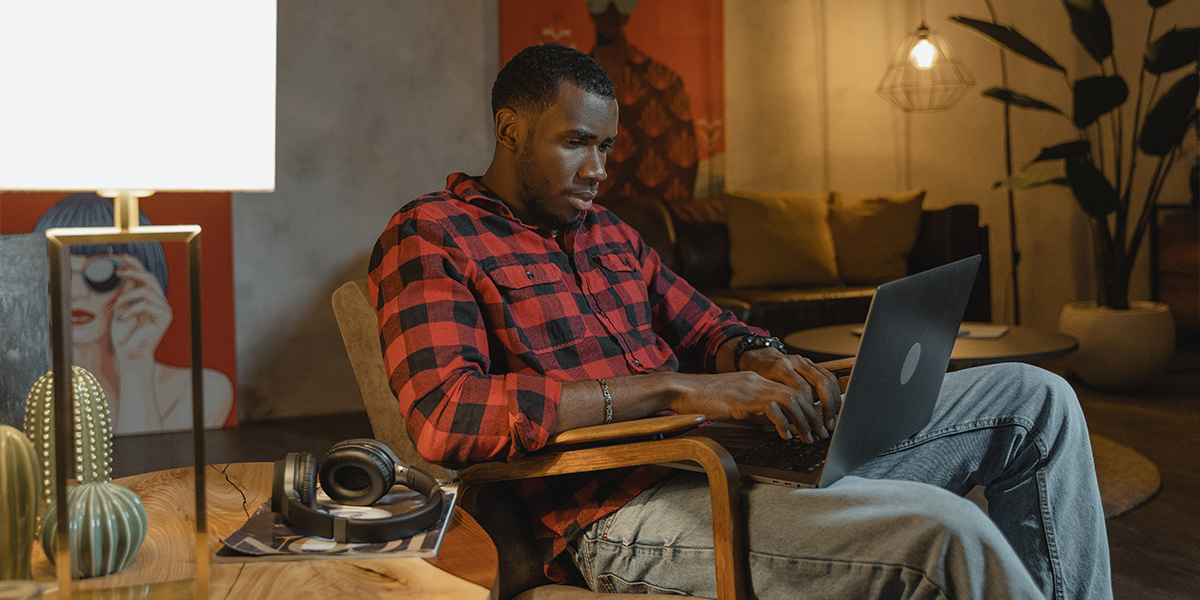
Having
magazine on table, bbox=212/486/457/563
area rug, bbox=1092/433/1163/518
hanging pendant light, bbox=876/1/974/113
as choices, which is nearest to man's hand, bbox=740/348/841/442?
magazine on table, bbox=212/486/457/563

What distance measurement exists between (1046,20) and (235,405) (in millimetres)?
4611

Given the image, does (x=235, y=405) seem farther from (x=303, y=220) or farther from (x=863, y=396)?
(x=863, y=396)

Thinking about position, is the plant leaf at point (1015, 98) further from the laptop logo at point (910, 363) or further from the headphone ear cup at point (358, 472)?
the headphone ear cup at point (358, 472)

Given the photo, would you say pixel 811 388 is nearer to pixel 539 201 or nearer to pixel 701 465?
pixel 701 465

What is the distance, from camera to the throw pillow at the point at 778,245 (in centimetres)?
439

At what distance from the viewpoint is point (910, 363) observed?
122 centimetres

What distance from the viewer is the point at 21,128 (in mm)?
764

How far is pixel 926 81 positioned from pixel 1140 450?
2.72 meters

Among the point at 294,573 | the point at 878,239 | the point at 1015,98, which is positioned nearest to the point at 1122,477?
the point at 878,239

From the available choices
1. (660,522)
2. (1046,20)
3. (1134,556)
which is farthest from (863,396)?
(1046,20)

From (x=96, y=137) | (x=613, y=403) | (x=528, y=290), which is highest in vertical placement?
(x=96, y=137)

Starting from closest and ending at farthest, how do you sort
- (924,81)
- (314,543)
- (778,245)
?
(314,543) < (778,245) < (924,81)

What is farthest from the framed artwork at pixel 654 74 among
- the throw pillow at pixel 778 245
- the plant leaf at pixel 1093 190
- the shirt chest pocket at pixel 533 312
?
the shirt chest pocket at pixel 533 312

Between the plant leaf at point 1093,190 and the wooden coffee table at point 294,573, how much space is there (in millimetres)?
3748
